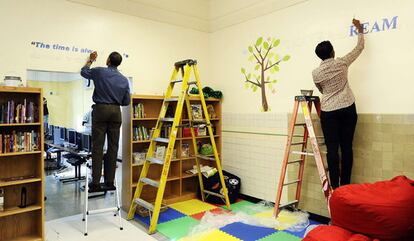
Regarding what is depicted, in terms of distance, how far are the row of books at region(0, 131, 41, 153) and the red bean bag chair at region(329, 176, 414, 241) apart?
3126 mm

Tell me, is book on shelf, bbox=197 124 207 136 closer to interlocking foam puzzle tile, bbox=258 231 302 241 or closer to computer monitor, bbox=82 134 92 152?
computer monitor, bbox=82 134 92 152

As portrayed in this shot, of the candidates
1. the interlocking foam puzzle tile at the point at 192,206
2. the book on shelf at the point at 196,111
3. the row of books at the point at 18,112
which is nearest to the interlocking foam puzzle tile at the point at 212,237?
the interlocking foam puzzle tile at the point at 192,206

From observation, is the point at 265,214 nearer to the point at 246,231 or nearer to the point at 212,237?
the point at 246,231

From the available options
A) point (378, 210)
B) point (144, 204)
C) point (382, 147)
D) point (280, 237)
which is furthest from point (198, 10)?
point (378, 210)

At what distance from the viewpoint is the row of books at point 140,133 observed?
4277 millimetres

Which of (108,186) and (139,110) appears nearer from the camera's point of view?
(108,186)

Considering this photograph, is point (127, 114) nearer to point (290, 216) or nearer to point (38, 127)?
point (38, 127)

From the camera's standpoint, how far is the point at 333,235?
6.97ft

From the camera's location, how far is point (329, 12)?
3.69 metres

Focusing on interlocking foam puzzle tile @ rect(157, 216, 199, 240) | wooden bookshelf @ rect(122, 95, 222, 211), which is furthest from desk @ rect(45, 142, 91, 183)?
interlocking foam puzzle tile @ rect(157, 216, 199, 240)

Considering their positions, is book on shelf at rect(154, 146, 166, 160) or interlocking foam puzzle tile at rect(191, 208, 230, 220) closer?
interlocking foam puzzle tile at rect(191, 208, 230, 220)

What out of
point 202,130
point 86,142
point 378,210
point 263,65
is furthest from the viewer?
point 86,142

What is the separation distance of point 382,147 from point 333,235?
1.61 meters

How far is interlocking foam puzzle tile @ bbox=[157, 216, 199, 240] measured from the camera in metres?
3.46
